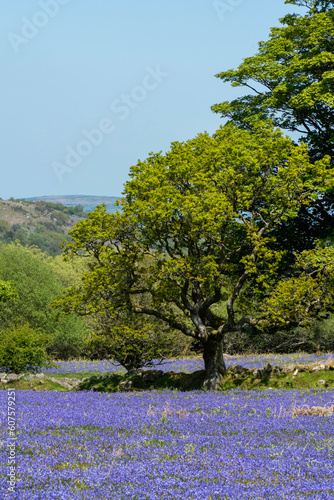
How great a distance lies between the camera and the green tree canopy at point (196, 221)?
60.1 ft

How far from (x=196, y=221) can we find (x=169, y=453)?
37.7 feet

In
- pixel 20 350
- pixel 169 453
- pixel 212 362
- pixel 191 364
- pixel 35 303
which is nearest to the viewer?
pixel 169 453

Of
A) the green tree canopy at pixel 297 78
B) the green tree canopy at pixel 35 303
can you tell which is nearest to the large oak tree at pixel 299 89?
the green tree canopy at pixel 297 78

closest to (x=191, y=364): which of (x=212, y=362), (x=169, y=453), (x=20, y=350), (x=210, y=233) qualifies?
(x=212, y=362)

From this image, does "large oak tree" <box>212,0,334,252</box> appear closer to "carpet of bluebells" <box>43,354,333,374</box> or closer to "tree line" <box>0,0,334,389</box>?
"tree line" <box>0,0,334,389</box>

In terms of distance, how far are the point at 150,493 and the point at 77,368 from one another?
29.8 metres

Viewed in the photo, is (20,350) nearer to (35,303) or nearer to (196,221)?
(196,221)

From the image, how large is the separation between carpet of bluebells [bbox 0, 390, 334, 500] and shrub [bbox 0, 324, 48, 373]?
404 inches

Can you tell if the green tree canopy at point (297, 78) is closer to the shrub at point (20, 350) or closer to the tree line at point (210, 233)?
the tree line at point (210, 233)

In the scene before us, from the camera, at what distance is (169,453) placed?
7.14 metres

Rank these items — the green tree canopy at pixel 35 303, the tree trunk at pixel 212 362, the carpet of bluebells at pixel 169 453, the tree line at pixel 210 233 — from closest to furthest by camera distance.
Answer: the carpet of bluebells at pixel 169 453 < the tree line at pixel 210 233 < the tree trunk at pixel 212 362 < the green tree canopy at pixel 35 303

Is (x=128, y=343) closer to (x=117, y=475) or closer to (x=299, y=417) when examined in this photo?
(x=299, y=417)

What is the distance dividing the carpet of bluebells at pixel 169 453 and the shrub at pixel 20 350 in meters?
10.3

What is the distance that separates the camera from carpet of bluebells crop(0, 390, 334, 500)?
5559 mm
